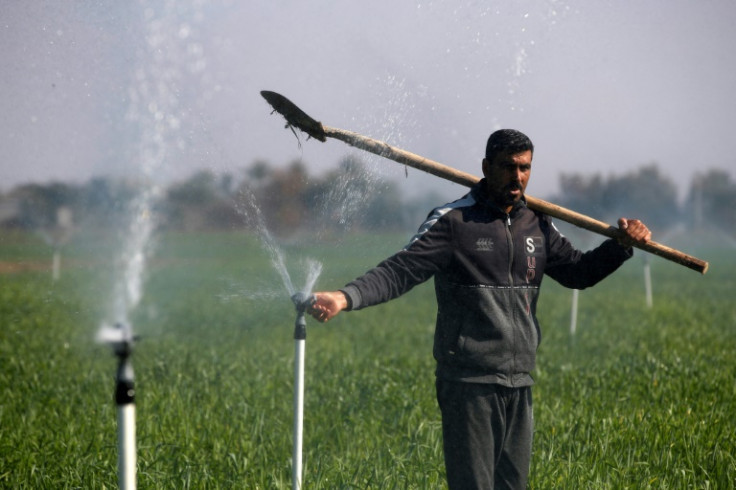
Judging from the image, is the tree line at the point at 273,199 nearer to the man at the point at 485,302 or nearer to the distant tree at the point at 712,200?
the man at the point at 485,302

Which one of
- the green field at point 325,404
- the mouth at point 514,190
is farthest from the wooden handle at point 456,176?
the green field at point 325,404

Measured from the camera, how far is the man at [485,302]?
10.4 feet

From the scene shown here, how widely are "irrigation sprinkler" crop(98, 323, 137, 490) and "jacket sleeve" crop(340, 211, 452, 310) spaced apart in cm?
132

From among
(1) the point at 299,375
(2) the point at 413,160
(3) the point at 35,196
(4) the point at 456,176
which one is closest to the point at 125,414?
(1) the point at 299,375

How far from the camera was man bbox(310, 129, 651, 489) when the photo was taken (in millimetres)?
3160

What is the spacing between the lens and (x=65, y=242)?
1614 centimetres

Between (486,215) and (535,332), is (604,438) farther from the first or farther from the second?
(486,215)

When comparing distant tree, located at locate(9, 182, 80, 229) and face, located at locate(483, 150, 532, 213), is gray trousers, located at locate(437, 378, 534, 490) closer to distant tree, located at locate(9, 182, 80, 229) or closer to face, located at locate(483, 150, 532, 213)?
face, located at locate(483, 150, 532, 213)

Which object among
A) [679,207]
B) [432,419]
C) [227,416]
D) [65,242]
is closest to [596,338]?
[432,419]

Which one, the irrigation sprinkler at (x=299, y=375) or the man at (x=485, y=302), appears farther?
the man at (x=485, y=302)

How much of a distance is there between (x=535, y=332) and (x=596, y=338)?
7557 mm

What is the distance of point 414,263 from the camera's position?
3.23m

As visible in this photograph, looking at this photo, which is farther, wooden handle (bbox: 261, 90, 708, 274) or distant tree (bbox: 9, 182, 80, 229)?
distant tree (bbox: 9, 182, 80, 229)

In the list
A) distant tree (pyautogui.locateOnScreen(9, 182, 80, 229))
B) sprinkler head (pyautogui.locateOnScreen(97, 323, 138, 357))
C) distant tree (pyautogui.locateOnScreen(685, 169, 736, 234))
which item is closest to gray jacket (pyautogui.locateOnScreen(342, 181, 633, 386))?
sprinkler head (pyautogui.locateOnScreen(97, 323, 138, 357))
